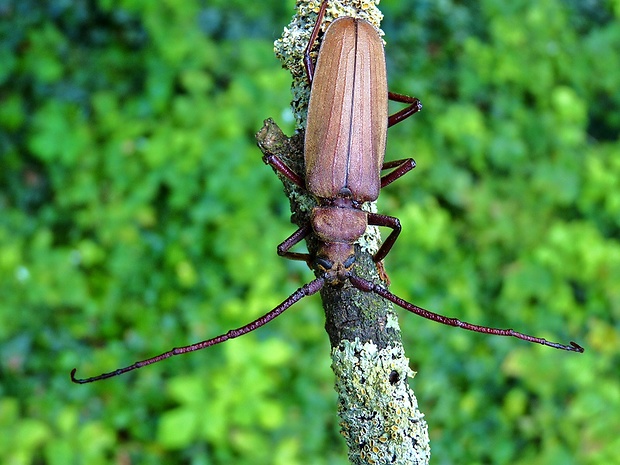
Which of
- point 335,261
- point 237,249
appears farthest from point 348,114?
point 237,249

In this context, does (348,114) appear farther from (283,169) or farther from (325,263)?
(325,263)

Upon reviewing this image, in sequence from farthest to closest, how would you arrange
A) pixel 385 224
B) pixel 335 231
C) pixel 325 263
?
pixel 385 224
pixel 335 231
pixel 325 263

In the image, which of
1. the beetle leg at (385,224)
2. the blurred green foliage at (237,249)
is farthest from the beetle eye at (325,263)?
the blurred green foliage at (237,249)

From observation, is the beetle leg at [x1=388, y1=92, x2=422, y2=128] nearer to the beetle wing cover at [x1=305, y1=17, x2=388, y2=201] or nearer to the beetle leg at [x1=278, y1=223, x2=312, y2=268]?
the beetle wing cover at [x1=305, y1=17, x2=388, y2=201]

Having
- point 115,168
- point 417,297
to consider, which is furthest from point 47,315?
point 417,297

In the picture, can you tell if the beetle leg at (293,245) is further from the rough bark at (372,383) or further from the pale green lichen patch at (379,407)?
the pale green lichen patch at (379,407)

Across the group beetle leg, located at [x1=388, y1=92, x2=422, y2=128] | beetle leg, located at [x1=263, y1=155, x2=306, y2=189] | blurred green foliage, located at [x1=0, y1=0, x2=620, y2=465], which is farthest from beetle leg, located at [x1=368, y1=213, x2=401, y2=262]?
blurred green foliage, located at [x1=0, y1=0, x2=620, y2=465]

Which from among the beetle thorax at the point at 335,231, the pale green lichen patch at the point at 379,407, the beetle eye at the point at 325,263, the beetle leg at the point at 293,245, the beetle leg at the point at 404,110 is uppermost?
the beetle leg at the point at 404,110
